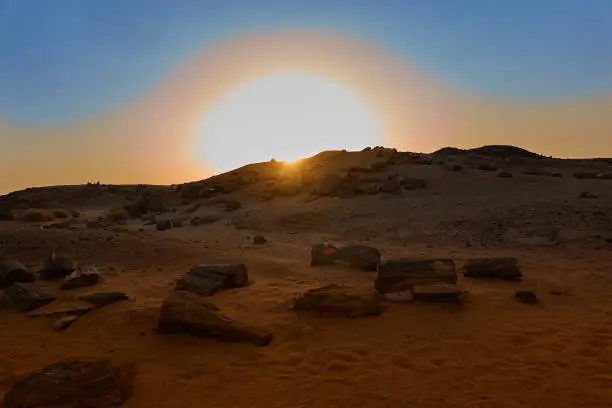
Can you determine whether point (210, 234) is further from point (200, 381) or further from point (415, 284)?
point (200, 381)

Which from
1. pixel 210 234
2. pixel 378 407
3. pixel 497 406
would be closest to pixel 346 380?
pixel 378 407

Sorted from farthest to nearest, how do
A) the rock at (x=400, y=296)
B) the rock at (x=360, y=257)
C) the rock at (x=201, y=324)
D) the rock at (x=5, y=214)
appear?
the rock at (x=5, y=214) → the rock at (x=360, y=257) → the rock at (x=400, y=296) → the rock at (x=201, y=324)

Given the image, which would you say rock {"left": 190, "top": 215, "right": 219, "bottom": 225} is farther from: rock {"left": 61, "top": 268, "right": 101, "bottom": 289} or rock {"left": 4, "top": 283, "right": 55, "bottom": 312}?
rock {"left": 4, "top": 283, "right": 55, "bottom": 312}

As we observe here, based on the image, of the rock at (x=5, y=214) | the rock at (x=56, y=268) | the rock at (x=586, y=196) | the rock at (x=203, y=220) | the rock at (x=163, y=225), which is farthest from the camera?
the rock at (x=5, y=214)

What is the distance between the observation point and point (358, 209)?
20984 mm

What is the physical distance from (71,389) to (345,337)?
3695 mm

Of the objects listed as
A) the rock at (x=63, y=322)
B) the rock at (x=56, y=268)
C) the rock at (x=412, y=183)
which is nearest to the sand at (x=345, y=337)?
the rock at (x=63, y=322)

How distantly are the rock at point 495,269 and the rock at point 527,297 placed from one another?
1485 millimetres


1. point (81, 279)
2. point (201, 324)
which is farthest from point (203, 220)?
point (201, 324)

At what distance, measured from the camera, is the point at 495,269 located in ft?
33.9

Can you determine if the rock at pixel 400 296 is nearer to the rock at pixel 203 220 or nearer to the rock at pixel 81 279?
the rock at pixel 81 279

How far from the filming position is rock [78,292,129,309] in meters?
8.64

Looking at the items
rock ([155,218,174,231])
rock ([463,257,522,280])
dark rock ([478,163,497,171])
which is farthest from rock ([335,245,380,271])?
dark rock ([478,163,497,171])

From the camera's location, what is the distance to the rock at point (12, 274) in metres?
10.4
